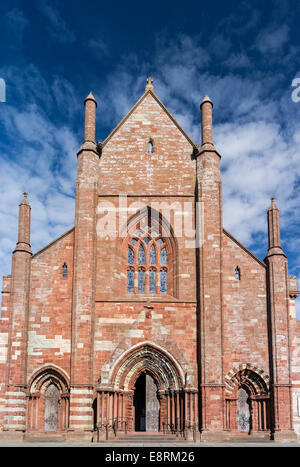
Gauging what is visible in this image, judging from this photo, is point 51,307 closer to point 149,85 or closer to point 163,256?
point 163,256

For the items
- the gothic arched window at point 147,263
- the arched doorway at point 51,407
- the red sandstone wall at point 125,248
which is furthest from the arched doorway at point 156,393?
the gothic arched window at point 147,263

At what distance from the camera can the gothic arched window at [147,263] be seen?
2848 cm

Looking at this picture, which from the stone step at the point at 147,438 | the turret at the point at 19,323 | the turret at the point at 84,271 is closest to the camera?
the stone step at the point at 147,438

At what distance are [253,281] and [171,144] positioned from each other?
8428 mm

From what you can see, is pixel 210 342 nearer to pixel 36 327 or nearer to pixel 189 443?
pixel 189 443

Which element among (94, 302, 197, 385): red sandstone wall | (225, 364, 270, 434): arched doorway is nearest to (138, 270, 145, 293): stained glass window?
(94, 302, 197, 385): red sandstone wall

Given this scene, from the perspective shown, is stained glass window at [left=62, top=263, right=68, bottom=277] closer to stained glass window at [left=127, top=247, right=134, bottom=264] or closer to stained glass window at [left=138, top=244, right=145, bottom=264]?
stained glass window at [left=127, top=247, right=134, bottom=264]

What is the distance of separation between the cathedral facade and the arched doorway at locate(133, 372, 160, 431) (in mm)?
53

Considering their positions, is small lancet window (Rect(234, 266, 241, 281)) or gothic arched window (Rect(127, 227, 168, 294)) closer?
small lancet window (Rect(234, 266, 241, 281))

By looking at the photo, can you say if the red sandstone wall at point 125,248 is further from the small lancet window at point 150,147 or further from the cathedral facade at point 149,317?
the small lancet window at point 150,147

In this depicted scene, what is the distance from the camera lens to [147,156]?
30.1 m

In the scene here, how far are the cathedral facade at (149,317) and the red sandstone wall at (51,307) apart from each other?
50 millimetres

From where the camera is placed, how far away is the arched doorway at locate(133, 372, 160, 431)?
2754 centimetres

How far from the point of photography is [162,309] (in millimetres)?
27297
